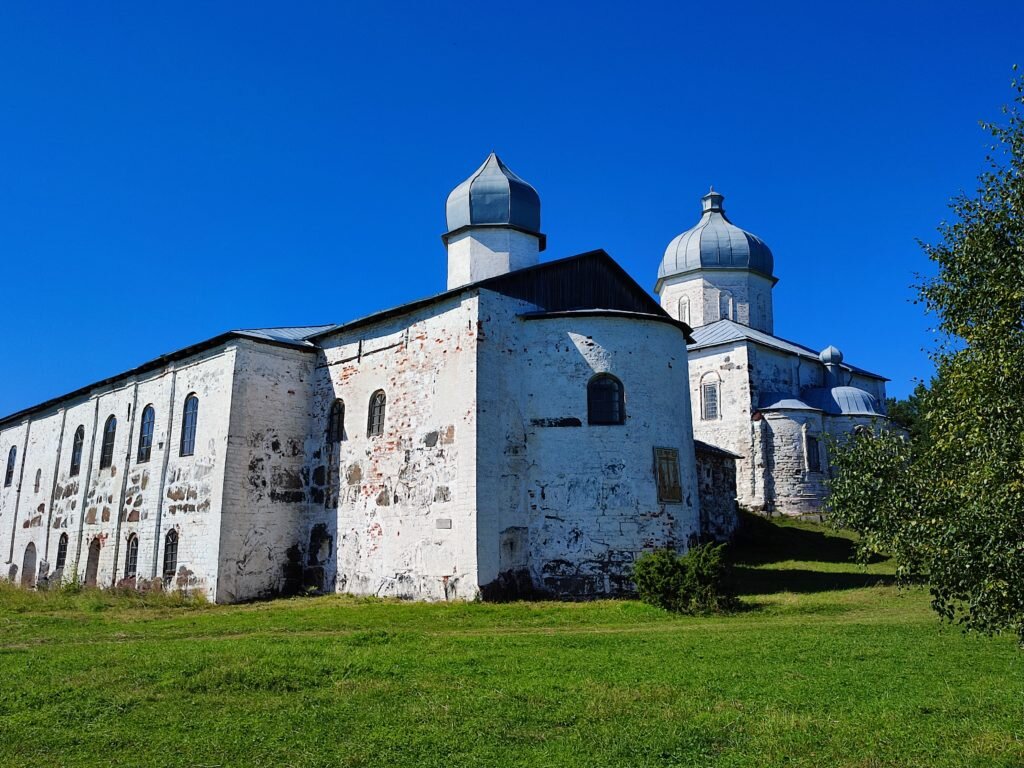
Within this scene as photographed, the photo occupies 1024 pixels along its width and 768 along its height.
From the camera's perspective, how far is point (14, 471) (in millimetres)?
34156

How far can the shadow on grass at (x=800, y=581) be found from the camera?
19.5m

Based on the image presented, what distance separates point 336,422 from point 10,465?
20.3m

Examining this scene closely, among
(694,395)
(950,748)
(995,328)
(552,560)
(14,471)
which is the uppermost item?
(694,395)

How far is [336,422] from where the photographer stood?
75.5 feet

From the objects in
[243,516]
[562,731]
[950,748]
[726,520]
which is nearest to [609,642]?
[562,731]

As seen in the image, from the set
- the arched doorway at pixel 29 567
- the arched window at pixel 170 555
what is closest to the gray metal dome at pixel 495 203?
the arched window at pixel 170 555

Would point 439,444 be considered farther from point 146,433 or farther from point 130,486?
point 130,486

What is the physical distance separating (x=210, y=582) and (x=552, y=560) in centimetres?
880

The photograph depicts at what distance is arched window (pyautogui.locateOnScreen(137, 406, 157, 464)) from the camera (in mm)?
25000

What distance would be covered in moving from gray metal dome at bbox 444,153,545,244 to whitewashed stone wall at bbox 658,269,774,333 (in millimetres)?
15491

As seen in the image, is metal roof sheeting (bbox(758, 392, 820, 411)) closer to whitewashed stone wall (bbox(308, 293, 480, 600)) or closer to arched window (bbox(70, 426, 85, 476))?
whitewashed stone wall (bbox(308, 293, 480, 600))

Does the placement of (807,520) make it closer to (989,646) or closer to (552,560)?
(552,560)

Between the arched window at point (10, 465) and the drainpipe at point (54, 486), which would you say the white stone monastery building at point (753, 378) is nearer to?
the drainpipe at point (54, 486)

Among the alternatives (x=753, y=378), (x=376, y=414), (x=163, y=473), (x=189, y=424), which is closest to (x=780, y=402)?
(x=753, y=378)
